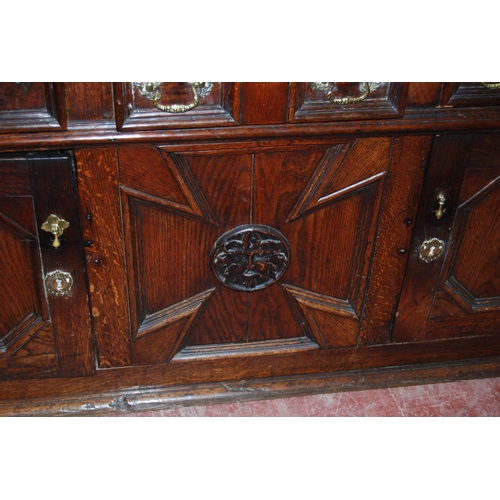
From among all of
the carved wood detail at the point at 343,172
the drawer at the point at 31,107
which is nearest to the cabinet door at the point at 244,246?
the carved wood detail at the point at 343,172

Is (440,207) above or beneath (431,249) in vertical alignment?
above

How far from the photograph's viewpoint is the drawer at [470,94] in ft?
4.72

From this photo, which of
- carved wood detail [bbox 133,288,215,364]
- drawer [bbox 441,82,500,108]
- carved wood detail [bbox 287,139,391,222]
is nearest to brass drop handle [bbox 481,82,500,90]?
drawer [bbox 441,82,500,108]

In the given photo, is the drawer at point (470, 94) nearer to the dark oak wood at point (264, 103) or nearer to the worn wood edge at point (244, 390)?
the dark oak wood at point (264, 103)

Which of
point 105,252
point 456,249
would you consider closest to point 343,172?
point 456,249

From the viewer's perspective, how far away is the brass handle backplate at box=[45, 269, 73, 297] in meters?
1.52

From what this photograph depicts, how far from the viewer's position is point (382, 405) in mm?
1815

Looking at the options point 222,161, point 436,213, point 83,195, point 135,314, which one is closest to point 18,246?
point 83,195

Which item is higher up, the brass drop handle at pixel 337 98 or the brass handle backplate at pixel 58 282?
the brass drop handle at pixel 337 98

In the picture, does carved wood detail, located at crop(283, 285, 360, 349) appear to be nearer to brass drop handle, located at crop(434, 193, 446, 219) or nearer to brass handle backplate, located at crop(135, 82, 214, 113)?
brass drop handle, located at crop(434, 193, 446, 219)

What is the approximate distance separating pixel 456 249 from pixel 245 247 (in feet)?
1.64

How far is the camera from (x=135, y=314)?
163 centimetres

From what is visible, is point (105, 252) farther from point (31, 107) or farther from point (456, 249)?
point (456, 249)

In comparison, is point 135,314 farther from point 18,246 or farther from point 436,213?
point 436,213
